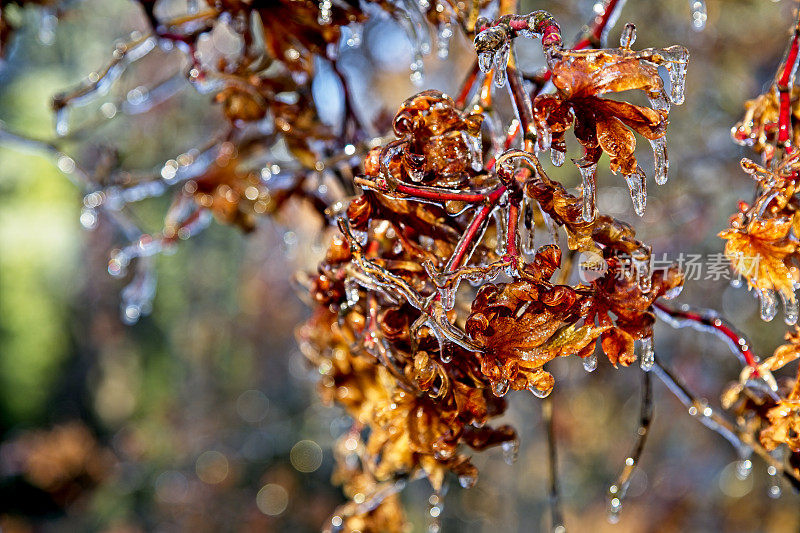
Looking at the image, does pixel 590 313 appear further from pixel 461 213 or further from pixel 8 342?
pixel 8 342

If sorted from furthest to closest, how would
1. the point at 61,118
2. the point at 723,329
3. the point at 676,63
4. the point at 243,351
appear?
the point at 243,351 < the point at 61,118 < the point at 723,329 < the point at 676,63

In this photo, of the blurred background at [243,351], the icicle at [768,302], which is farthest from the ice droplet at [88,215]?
the icicle at [768,302]

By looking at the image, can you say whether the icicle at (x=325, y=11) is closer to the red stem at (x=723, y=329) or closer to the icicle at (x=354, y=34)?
the icicle at (x=354, y=34)

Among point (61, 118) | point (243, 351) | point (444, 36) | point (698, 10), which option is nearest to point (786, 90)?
point (698, 10)

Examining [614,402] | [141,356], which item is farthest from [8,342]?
[614,402]

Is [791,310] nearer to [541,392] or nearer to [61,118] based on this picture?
[541,392]
